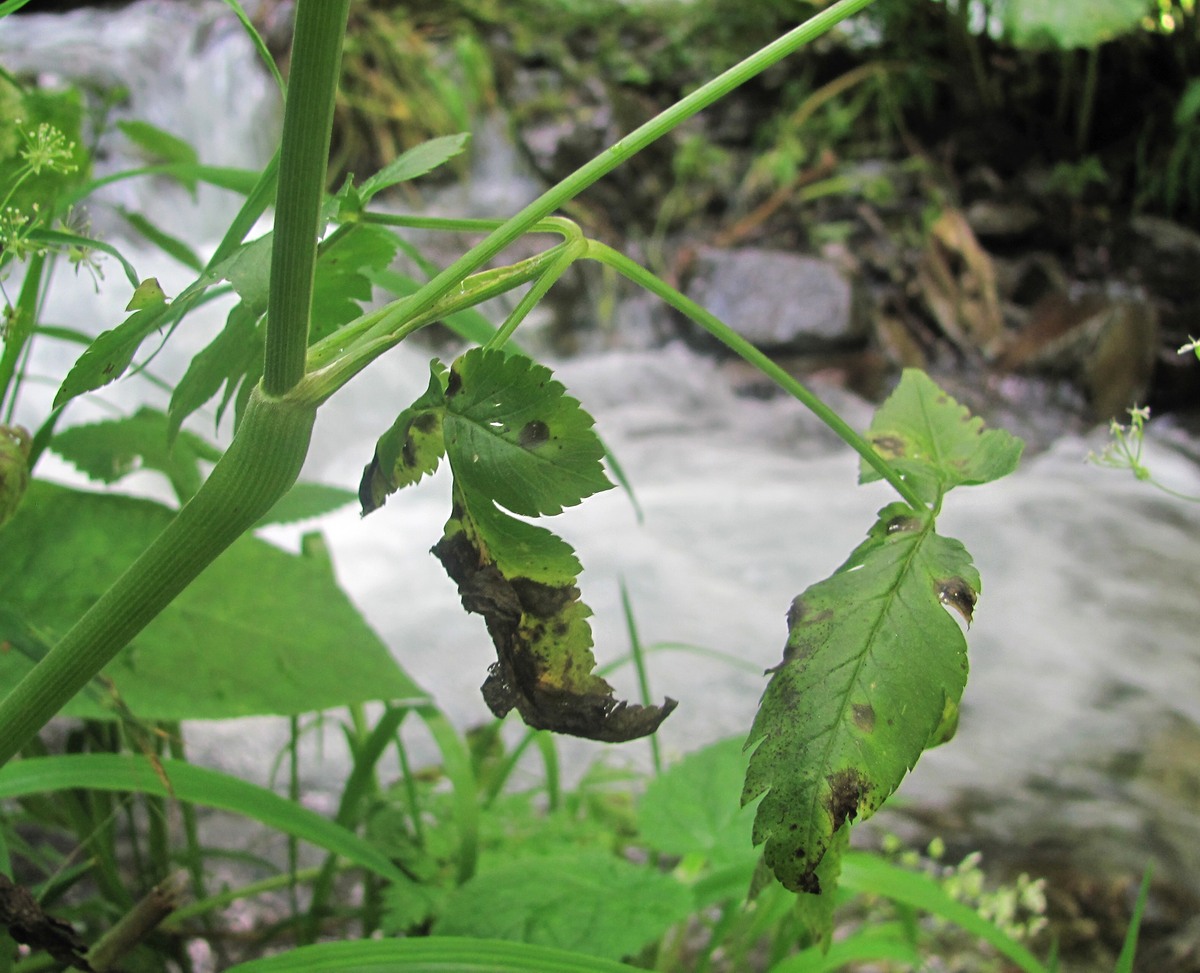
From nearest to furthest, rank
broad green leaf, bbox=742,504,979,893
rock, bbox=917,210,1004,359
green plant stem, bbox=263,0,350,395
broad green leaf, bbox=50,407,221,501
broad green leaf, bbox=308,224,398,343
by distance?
green plant stem, bbox=263,0,350,395
broad green leaf, bbox=742,504,979,893
broad green leaf, bbox=308,224,398,343
broad green leaf, bbox=50,407,221,501
rock, bbox=917,210,1004,359

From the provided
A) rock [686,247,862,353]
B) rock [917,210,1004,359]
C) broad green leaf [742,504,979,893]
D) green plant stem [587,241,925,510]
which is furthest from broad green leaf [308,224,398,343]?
rock [917,210,1004,359]

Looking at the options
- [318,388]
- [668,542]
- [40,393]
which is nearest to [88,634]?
[318,388]

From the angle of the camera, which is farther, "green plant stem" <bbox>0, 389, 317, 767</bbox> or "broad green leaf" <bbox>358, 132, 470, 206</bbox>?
"broad green leaf" <bbox>358, 132, 470, 206</bbox>

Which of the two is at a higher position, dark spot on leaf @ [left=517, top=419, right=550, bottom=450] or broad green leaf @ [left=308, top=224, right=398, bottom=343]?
broad green leaf @ [left=308, top=224, right=398, bottom=343]

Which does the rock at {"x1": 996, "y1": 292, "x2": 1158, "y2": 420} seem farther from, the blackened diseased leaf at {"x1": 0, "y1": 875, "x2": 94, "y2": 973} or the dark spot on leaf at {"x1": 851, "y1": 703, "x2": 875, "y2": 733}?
the blackened diseased leaf at {"x1": 0, "y1": 875, "x2": 94, "y2": 973}

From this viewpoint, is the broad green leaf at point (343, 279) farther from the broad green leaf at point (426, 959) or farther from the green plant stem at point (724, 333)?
the broad green leaf at point (426, 959)

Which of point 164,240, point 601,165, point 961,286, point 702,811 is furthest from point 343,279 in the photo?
point 961,286
